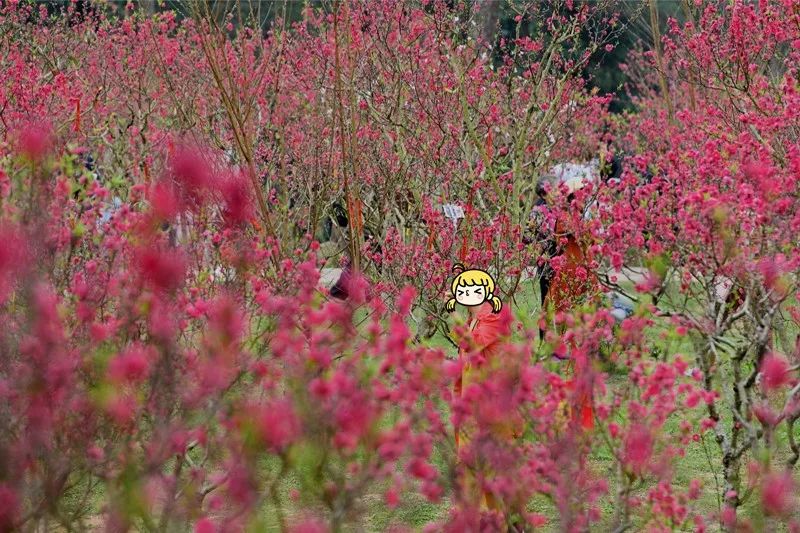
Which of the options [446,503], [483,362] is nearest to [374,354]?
[483,362]

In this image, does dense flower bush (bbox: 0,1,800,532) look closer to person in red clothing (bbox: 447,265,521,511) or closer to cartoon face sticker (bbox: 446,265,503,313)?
person in red clothing (bbox: 447,265,521,511)

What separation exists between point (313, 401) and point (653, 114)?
20.8 m

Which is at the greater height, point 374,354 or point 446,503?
point 374,354

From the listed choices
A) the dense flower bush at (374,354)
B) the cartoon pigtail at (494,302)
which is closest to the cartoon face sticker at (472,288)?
the cartoon pigtail at (494,302)

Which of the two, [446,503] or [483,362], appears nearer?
[483,362]

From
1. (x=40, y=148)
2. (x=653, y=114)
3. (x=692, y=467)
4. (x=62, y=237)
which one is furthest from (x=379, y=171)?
(x=653, y=114)

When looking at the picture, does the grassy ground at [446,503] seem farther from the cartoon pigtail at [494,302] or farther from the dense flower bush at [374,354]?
the cartoon pigtail at [494,302]

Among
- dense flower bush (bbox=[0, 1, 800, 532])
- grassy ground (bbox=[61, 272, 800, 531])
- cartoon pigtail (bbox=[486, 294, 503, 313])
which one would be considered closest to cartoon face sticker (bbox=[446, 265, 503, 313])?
cartoon pigtail (bbox=[486, 294, 503, 313])

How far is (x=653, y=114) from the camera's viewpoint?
23.0 meters

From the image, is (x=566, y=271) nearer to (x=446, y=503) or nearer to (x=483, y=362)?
(x=446, y=503)

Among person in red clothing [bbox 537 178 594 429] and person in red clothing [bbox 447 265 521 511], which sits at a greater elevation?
person in red clothing [bbox 447 265 521 511]

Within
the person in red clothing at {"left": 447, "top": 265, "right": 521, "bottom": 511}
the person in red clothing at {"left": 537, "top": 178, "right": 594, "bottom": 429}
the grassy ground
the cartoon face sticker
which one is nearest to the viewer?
the person in red clothing at {"left": 447, "top": 265, "right": 521, "bottom": 511}

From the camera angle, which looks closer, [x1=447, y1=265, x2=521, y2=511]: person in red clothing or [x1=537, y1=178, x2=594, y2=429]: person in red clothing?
[x1=447, y1=265, x2=521, y2=511]: person in red clothing

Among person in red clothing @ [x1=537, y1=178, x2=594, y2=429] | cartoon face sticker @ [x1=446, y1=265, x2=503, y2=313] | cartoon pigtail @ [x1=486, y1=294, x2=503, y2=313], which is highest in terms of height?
cartoon face sticker @ [x1=446, y1=265, x2=503, y2=313]
